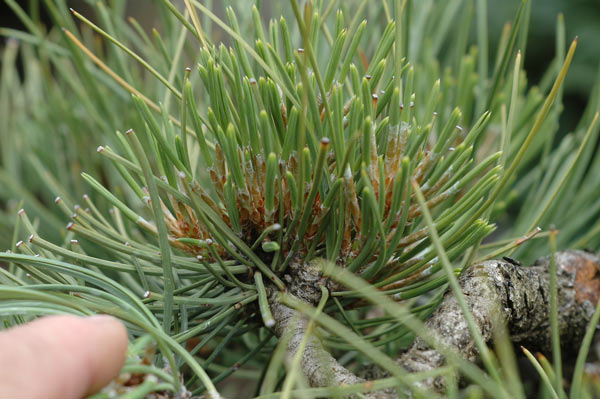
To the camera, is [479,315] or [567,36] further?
[567,36]

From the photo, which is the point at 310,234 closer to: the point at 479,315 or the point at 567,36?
the point at 479,315

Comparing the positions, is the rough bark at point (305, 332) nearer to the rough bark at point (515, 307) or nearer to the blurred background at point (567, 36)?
the rough bark at point (515, 307)

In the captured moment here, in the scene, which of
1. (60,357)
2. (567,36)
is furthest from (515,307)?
(567,36)

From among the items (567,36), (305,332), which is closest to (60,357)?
(305,332)

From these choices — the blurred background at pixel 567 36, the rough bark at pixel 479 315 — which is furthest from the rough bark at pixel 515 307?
the blurred background at pixel 567 36

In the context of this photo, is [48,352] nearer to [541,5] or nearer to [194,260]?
[194,260]

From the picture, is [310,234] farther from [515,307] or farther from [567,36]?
[567,36]
